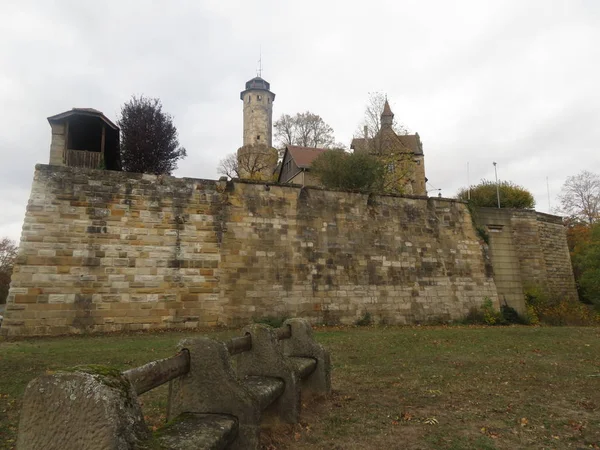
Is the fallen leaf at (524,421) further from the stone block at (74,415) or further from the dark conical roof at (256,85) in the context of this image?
the dark conical roof at (256,85)

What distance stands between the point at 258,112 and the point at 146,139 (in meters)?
33.3

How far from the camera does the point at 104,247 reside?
1223 centimetres

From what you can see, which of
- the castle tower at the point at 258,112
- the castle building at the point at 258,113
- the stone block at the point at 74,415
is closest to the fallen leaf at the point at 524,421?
the stone block at the point at 74,415

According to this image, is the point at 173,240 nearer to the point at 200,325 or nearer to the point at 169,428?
the point at 200,325

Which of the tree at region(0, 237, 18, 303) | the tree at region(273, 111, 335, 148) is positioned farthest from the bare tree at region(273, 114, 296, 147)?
the tree at region(0, 237, 18, 303)

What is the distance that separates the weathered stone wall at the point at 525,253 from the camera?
60.1 ft

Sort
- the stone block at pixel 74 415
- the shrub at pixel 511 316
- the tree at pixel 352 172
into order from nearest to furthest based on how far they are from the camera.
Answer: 1. the stone block at pixel 74 415
2. the shrub at pixel 511 316
3. the tree at pixel 352 172

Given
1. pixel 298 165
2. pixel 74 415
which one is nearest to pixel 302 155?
Answer: pixel 298 165

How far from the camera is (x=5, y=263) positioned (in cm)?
4425

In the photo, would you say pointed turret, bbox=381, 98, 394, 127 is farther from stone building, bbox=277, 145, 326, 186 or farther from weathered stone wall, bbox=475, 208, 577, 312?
weathered stone wall, bbox=475, 208, 577, 312

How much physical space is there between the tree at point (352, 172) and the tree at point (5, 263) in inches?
1343

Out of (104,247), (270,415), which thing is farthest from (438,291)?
(270,415)

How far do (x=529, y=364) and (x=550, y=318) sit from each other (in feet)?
41.8

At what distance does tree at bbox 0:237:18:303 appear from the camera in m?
39.2
